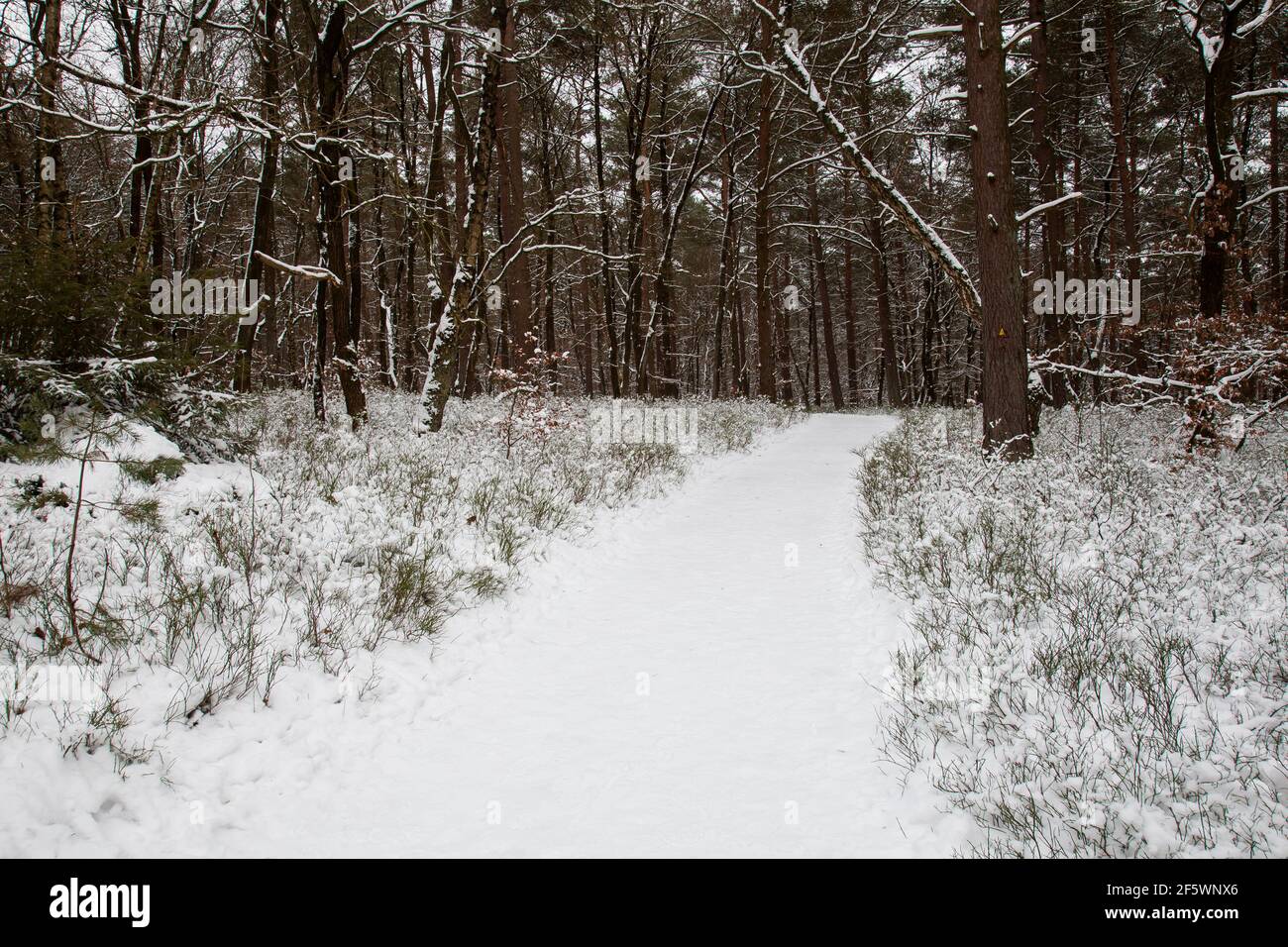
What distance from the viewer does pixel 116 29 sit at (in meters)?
11.5

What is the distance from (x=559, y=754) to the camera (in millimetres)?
3113

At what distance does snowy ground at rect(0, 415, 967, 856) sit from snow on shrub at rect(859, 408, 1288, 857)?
0.32 metres

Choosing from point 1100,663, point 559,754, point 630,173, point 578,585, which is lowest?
point 559,754

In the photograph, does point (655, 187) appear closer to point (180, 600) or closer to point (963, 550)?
point (963, 550)

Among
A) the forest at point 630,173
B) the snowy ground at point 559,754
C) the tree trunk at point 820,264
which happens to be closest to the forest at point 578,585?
the snowy ground at point 559,754

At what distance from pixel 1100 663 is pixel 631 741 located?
2550mm

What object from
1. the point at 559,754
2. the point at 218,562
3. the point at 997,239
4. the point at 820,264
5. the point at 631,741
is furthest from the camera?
the point at 820,264

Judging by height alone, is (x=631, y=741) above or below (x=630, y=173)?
below

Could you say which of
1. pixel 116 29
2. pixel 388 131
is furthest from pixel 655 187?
pixel 116 29

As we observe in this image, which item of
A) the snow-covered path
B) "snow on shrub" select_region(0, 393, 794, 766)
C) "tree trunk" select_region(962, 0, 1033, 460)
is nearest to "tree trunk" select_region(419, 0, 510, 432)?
"snow on shrub" select_region(0, 393, 794, 766)

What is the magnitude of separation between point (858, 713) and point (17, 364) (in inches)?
261

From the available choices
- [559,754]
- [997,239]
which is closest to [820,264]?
[997,239]

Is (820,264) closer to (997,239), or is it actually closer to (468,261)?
(997,239)

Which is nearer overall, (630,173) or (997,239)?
(997,239)
